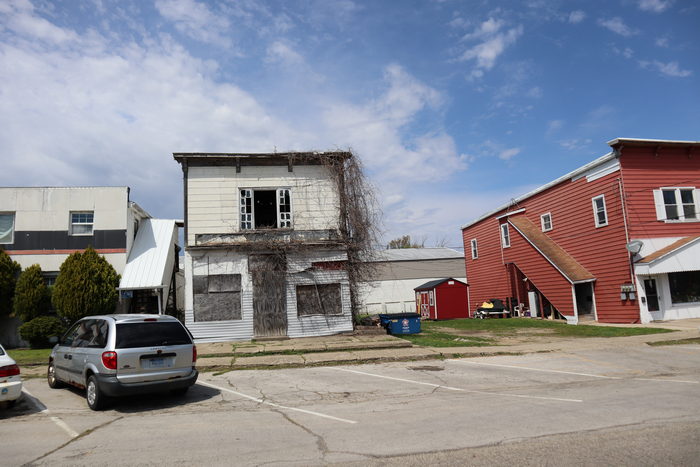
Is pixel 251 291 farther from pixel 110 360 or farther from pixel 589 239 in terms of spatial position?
pixel 589 239

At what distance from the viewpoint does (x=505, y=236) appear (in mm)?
28688

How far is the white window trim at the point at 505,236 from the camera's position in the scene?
28.3 metres

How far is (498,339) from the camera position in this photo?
1691cm

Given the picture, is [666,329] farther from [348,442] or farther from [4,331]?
[4,331]

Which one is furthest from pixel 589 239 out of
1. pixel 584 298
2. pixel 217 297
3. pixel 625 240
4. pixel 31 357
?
pixel 31 357

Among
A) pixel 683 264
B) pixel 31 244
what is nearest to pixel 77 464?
pixel 31 244

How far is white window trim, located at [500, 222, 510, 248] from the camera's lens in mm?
28323

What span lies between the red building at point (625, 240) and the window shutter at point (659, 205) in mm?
45

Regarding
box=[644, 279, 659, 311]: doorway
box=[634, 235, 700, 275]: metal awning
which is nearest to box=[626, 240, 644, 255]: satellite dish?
box=[634, 235, 700, 275]: metal awning

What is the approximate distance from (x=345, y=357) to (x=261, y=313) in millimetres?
5358

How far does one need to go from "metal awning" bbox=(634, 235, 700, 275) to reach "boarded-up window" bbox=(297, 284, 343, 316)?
1300 cm

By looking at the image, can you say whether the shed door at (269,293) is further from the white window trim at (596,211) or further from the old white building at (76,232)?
the white window trim at (596,211)

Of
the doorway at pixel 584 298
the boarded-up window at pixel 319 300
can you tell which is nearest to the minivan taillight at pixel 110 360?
the boarded-up window at pixel 319 300

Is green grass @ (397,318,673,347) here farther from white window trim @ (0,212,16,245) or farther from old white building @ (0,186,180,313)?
white window trim @ (0,212,16,245)
